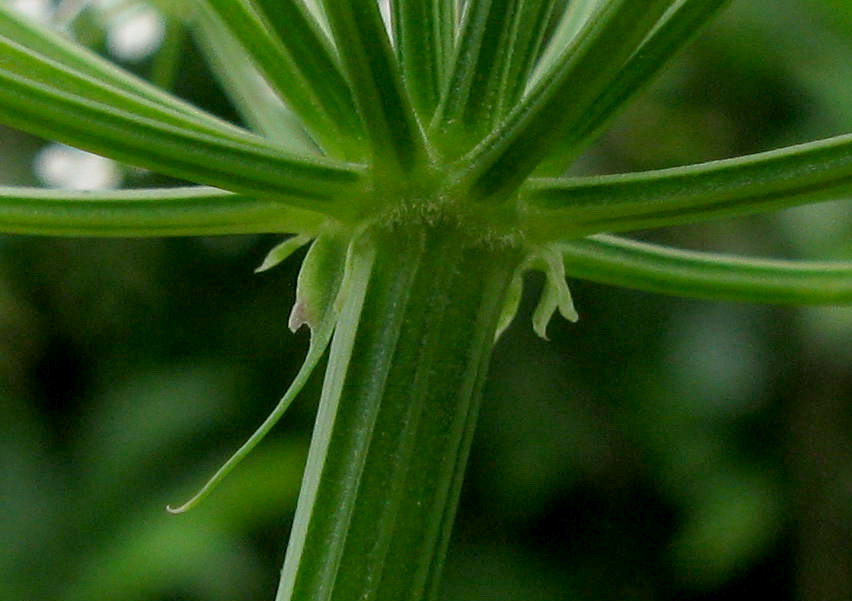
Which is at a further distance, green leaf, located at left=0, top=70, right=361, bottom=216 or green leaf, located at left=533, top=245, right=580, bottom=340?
green leaf, located at left=533, top=245, right=580, bottom=340

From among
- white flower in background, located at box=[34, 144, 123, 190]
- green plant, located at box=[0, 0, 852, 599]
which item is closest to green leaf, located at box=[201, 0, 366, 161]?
green plant, located at box=[0, 0, 852, 599]

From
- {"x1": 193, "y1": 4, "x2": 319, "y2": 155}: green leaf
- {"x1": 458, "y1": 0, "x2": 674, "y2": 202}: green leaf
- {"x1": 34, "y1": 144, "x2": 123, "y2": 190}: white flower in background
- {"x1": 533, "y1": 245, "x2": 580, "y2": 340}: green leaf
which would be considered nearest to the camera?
{"x1": 458, "y1": 0, "x2": 674, "y2": 202}: green leaf

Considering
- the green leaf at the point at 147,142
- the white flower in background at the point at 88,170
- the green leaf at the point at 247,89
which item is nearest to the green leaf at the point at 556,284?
the green leaf at the point at 147,142

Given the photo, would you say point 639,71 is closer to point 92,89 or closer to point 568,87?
point 568,87

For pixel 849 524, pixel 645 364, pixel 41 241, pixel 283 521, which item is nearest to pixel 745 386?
pixel 645 364

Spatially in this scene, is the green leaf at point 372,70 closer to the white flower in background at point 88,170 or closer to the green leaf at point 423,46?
the green leaf at point 423,46

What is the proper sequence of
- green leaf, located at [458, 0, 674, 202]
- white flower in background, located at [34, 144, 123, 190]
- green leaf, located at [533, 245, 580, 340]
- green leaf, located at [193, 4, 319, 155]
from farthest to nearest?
1. white flower in background, located at [34, 144, 123, 190]
2. green leaf, located at [193, 4, 319, 155]
3. green leaf, located at [533, 245, 580, 340]
4. green leaf, located at [458, 0, 674, 202]

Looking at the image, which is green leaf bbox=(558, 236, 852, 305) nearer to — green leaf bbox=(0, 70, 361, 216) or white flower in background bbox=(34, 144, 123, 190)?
green leaf bbox=(0, 70, 361, 216)
